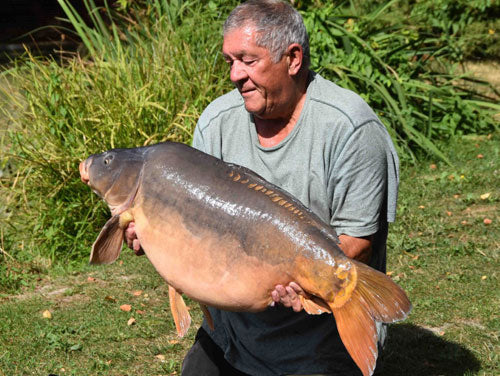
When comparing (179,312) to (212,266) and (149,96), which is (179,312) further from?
(149,96)

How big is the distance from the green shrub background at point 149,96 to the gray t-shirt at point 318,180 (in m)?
3.20

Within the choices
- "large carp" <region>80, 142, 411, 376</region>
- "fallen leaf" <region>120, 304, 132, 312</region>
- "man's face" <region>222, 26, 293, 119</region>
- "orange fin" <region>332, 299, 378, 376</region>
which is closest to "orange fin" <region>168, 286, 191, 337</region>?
"large carp" <region>80, 142, 411, 376</region>

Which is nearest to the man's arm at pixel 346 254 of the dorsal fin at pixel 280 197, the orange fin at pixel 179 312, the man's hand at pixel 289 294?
the man's hand at pixel 289 294

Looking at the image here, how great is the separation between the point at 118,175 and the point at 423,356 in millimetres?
2462

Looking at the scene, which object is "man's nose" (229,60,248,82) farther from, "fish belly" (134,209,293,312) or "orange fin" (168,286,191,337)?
"orange fin" (168,286,191,337)

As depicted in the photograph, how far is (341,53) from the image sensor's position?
7.84 meters

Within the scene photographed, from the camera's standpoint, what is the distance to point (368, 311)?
8.59 ft

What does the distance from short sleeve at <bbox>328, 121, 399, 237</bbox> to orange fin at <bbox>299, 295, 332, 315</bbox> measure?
40 centimetres

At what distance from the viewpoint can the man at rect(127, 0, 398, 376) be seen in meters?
3.04

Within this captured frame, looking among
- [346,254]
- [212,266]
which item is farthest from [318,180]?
[212,266]

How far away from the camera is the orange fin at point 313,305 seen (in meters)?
2.73

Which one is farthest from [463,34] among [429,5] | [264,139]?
[264,139]

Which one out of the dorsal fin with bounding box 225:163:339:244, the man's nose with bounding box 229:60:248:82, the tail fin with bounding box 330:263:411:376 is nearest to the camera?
the tail fin with bounding box 330:263:411:376

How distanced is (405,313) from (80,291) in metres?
3.75
